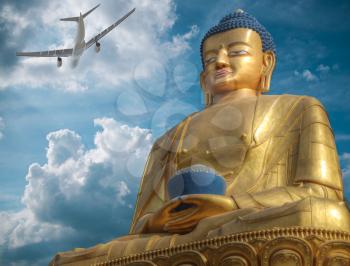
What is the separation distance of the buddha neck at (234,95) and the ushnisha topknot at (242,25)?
0.69m

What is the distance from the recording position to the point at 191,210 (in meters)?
5.36

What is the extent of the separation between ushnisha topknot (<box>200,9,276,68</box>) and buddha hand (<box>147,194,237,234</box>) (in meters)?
3.15

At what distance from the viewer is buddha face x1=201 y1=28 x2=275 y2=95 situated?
7.62m

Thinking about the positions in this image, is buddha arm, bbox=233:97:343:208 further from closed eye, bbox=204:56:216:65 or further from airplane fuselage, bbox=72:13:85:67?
airplane fuselage, bbox=72:13:85:67

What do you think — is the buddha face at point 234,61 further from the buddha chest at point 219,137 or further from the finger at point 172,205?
the finger at point 172,205

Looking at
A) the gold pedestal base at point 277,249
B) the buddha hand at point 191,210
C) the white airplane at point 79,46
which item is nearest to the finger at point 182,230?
the buddha hand at point 191,210

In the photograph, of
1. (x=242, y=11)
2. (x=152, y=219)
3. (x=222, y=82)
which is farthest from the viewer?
(x=242, y=11)

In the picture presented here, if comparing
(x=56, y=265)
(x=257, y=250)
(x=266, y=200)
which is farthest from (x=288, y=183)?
(x=56, y=265)

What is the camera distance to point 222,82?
762cm

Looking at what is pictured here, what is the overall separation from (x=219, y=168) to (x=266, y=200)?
4.27 feet

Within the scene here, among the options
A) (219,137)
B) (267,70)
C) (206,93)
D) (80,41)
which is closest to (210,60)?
(206,93)

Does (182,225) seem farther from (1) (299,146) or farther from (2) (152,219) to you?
(1) (299,146)

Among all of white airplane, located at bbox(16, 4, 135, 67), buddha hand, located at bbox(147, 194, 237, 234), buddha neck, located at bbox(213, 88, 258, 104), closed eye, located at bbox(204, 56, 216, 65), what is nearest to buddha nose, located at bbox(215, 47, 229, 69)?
closed eye, located at bbox(204, 56, 216, 65)

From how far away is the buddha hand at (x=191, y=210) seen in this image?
5.29 m
